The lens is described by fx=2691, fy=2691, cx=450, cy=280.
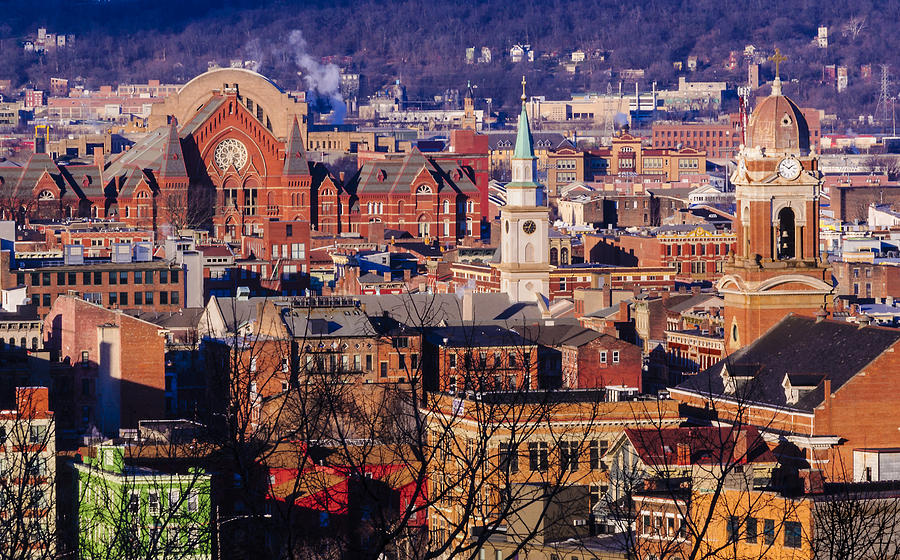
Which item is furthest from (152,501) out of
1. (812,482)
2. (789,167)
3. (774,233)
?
(789,167)

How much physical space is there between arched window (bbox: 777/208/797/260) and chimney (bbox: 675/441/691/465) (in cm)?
1942

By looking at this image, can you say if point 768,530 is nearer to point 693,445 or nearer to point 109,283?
point 693,445

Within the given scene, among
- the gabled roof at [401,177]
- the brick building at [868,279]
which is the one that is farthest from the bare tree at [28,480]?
the gabled roof at [401,177]

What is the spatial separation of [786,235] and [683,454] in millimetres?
20812

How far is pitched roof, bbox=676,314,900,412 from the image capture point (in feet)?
201

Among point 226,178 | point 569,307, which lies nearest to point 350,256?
point 569,307

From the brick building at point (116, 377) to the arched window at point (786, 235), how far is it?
1890 cm

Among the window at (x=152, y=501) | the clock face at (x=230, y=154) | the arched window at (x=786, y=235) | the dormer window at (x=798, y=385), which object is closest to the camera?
the window at (x=152, y=501)

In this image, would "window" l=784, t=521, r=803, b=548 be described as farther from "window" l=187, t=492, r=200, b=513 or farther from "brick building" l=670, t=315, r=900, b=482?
"brick building" l=670, t=315, r=900, b=482

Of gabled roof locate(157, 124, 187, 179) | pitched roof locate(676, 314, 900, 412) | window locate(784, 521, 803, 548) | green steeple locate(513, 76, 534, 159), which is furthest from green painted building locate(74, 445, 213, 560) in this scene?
gabled roof locate(157, 124, 187, 179)

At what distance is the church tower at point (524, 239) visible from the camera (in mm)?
104250

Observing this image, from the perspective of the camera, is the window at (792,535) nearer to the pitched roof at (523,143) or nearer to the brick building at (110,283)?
the brick building at (110,283)

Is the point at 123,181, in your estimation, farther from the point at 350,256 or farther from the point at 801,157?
the point at 801,157

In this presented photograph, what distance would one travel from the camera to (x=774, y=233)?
230 feet
